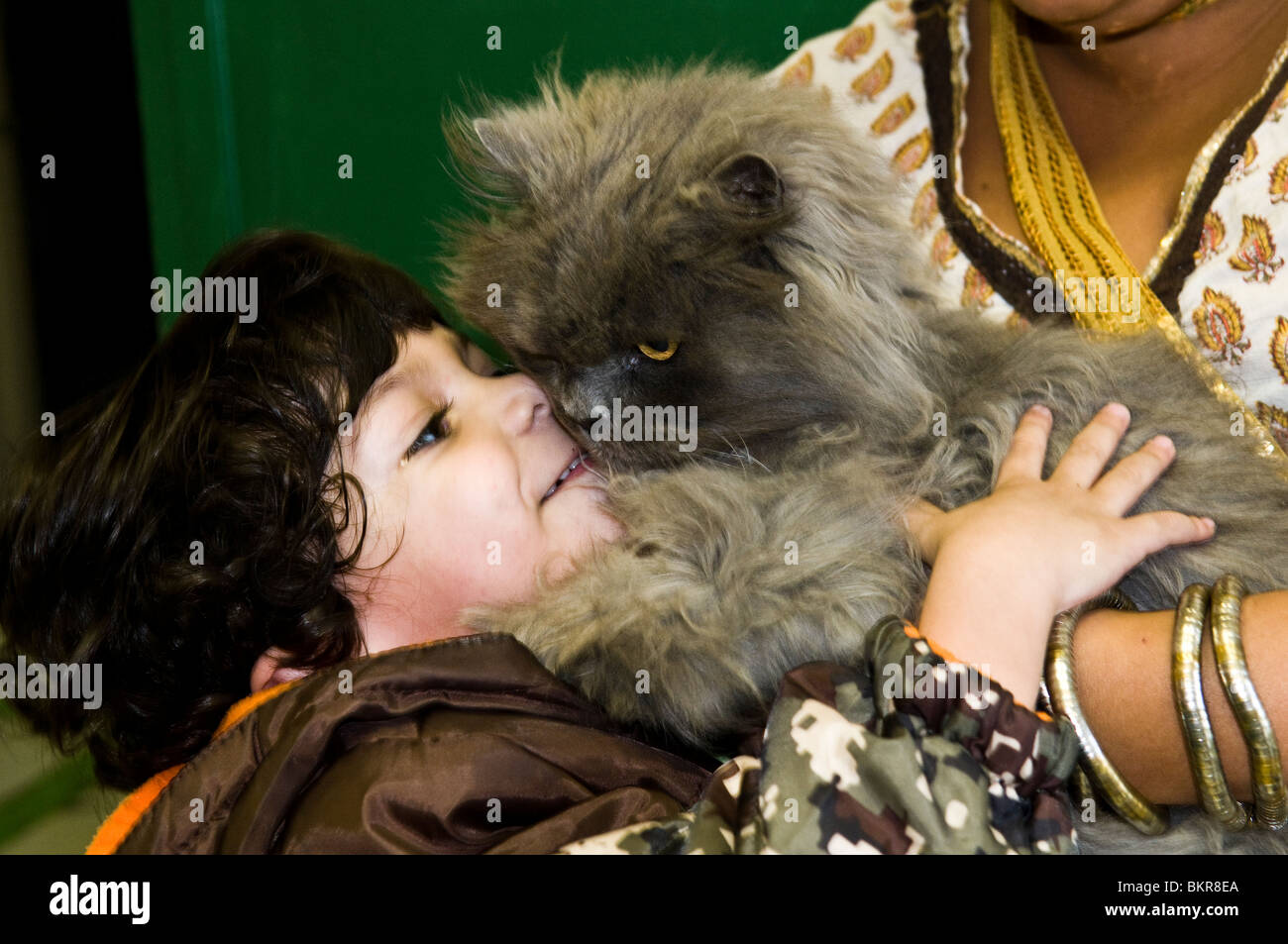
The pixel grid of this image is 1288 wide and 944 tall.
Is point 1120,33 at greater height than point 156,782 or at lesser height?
greater

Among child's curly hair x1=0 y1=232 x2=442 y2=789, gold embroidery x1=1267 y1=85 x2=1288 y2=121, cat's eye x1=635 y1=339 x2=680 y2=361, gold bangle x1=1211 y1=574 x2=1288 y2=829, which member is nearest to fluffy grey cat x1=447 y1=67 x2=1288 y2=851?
cat's eye x1=635 y1=339 x2=680 y2=361

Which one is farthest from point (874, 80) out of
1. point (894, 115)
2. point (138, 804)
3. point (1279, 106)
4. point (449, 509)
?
Result: point (138, 804)

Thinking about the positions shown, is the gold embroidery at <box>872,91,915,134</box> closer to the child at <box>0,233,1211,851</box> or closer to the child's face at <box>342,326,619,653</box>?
the child at <box>0,233,1211,851</box>

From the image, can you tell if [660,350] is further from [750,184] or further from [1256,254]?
[1256,254]

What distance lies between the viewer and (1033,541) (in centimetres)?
118

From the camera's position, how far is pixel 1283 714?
1.10 metres

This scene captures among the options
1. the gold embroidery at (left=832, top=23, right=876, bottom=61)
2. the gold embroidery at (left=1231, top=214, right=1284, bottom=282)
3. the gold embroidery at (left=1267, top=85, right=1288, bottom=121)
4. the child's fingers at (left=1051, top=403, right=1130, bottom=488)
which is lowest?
the child's fingers at (left=1051, top=403, right=1130, bottom=488)

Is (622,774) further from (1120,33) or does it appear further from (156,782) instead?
(1120,33)

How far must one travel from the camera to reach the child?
1.35 meters

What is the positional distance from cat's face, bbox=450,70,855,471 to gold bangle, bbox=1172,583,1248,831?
0.50 metres

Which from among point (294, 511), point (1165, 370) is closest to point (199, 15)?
point (294, 511)

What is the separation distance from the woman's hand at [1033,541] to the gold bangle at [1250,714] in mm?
130

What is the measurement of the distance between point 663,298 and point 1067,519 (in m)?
0.55

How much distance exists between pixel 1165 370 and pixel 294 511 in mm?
1200
